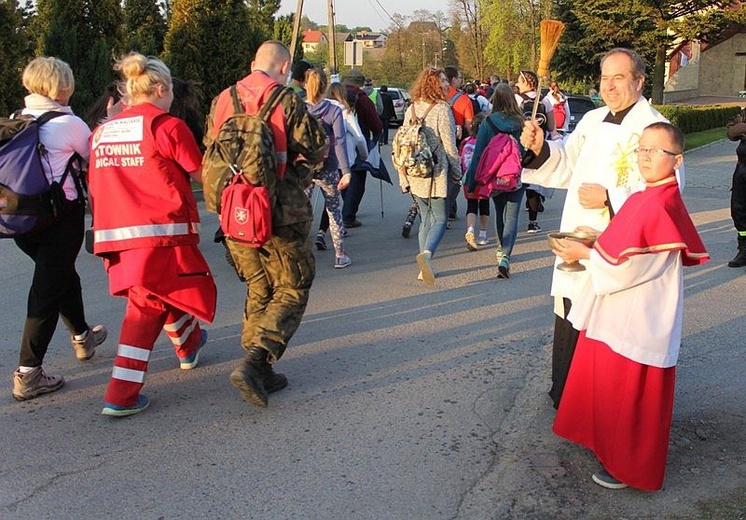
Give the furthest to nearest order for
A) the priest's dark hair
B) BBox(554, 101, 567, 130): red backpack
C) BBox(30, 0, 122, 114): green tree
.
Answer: BBox(30, 0, 122, 114): green tree < BBox(554, 101, 567, 130): red backpack < the priest's dark hair

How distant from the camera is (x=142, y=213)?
4.08 meters

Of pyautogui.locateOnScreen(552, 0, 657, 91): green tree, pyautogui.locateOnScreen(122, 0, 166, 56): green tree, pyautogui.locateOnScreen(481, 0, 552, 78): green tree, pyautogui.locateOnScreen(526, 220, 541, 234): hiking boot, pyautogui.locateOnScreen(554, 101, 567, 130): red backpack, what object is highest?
pyautogui.locateOnScreen(481, 0, 552, 78): green tree

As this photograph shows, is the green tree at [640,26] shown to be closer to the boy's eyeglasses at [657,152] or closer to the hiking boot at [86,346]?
the hiking boot at [86,346]

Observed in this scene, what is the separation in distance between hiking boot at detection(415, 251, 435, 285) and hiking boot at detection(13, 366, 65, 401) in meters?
3.43

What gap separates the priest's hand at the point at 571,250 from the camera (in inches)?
134

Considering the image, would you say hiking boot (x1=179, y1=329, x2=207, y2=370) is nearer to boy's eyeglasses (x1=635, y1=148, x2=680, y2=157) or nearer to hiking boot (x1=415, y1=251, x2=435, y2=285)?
hiking boot (x1=415, y1=251, x2=435, y2=285)

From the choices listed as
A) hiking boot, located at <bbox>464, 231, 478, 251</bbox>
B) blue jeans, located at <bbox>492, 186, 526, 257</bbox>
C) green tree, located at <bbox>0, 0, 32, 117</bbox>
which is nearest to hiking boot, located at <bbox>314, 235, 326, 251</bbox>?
hiking boot, located at <bbox>464, 231, 478, 251</bbox>

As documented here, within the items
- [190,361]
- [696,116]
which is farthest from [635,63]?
[696,116]

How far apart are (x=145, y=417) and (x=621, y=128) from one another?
3019mm

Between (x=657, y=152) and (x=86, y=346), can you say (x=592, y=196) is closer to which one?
(x=657, y=152)

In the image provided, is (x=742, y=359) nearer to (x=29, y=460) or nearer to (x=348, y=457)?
(x=348, y=457)

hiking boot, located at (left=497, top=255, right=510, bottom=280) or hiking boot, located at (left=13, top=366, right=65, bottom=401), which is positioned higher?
hiking boot, located at (left=497, top=255, right=510, bottom=280)

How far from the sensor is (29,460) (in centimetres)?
374

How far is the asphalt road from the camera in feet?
10.9
